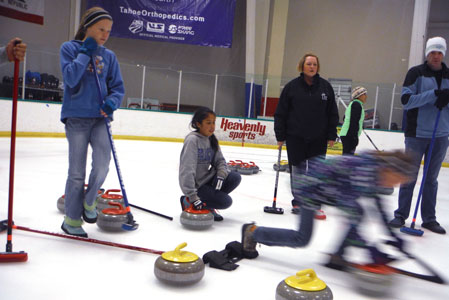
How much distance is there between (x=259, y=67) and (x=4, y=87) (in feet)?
25.3

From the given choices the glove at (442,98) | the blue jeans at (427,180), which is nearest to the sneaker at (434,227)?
the blue jeans at (427,180)

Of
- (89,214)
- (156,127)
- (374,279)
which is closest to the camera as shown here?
(374,279)

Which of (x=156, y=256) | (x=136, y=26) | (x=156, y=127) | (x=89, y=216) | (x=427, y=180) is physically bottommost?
(x=156, y=256)

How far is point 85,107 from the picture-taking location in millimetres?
2230

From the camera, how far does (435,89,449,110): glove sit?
2888 millimetres

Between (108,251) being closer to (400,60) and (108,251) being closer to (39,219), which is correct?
(39,219)

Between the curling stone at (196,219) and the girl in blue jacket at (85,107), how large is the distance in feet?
1.88

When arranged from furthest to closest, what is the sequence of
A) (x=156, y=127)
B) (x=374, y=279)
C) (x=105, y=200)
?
1. (x=156, y=127)
2. (x=105, y=200)
3. (x=374, y=279)

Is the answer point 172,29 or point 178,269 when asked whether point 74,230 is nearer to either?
point 178,269

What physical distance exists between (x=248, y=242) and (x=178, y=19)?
11.1 meters

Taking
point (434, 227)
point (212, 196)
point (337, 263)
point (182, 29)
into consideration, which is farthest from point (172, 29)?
point (337, 263)

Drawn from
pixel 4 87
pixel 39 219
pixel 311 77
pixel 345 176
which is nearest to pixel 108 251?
pixel 39 219

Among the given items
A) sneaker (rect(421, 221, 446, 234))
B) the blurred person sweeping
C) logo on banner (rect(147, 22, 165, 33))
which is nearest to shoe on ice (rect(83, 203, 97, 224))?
the blurred person sweeping

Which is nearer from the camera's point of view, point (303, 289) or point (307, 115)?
point (303, 289)
